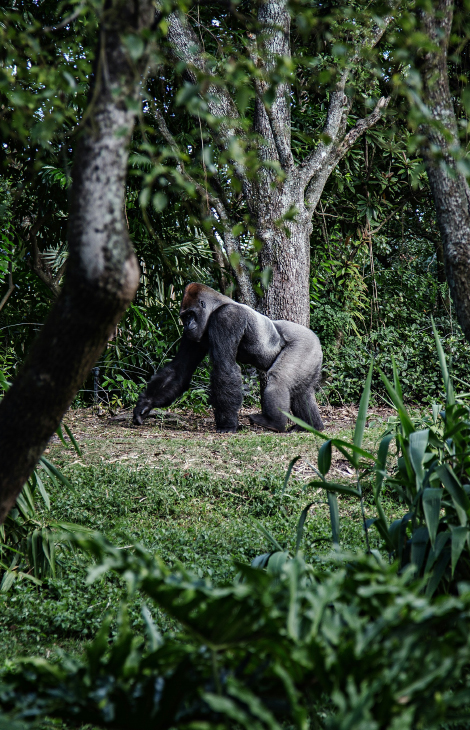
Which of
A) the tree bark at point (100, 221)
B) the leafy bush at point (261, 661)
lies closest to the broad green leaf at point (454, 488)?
the leafy bush at point (261, 661)

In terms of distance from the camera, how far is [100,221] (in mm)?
1086

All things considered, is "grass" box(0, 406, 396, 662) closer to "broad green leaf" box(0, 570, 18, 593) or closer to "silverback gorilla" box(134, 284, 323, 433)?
"broad green leaf" box(0, 570, 18, 593)

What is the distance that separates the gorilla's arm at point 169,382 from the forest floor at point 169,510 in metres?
0.38

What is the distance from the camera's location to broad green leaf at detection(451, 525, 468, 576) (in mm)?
1573

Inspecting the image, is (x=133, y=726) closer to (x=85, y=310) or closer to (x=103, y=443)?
(x=85, y=310)

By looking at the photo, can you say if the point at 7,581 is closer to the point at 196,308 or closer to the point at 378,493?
the point at 378,493

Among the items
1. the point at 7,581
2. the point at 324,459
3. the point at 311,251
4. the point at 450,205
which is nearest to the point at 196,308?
the point at 7,581

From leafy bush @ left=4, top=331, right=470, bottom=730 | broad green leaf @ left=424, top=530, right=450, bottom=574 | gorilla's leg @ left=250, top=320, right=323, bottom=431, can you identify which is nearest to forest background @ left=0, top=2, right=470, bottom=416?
gorilla's leg @ left=250, top=320, right=323, bottom=431

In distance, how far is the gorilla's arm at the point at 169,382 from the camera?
19.7 ft

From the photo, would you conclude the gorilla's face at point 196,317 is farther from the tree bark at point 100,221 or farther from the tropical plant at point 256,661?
the tropical plant at point 256,661

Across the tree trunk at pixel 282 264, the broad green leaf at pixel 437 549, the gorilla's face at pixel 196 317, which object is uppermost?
the tree trunk at pixel 282 264

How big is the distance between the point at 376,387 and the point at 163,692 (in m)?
8.30

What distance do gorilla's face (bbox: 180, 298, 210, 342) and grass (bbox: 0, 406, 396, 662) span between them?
0.96m

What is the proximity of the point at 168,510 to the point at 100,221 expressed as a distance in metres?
2.75
